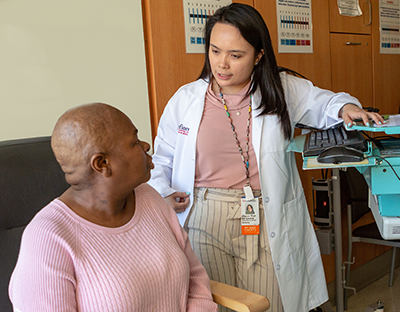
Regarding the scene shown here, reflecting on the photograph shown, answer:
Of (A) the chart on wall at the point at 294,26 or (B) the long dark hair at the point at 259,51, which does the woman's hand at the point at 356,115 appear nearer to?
(B) the long dark hair at the point at 259,51

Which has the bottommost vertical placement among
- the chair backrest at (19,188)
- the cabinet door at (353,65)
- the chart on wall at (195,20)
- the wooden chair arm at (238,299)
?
the wooden chair arm at (238,299)

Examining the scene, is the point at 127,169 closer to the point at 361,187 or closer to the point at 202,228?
the point at 202,228

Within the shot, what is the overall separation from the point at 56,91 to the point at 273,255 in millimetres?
1042

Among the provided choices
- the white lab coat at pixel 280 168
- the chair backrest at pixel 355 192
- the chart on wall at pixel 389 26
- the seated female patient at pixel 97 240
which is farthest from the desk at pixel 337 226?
the chart on wall at pixel 389 26

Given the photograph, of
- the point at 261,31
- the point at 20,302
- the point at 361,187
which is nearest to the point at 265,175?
the point at 261,31

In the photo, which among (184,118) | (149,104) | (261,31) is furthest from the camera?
(149,104)

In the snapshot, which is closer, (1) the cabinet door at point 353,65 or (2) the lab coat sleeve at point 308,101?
(2) the lab coat sleeve at point 308,101

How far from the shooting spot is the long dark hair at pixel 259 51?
1502mm

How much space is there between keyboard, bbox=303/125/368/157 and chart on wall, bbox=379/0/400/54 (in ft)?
6.36

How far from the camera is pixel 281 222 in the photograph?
1608mm

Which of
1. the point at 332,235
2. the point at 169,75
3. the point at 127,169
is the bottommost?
the point at 332,235

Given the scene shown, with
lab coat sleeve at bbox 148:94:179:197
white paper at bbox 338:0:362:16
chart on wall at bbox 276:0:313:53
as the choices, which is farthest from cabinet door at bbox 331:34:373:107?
lab coat sleeve at bbox 148:94:179:197

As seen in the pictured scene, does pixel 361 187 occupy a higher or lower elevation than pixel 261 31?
lower

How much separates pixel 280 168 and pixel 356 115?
1.11 feet
